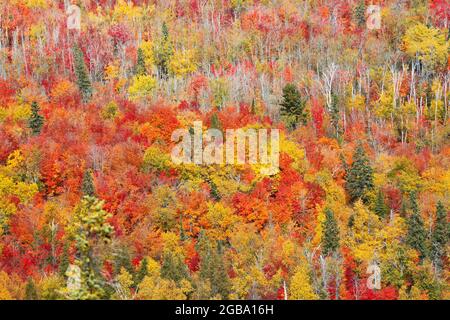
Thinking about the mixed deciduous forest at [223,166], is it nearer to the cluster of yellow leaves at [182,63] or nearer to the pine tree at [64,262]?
the pine tree at [64,262]

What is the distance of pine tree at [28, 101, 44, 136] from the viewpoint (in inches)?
3912

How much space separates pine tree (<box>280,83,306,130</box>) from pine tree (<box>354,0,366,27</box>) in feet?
136

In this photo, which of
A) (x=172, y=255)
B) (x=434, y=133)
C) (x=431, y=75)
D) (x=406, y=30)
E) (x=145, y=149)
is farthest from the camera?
(x=406, y=30)

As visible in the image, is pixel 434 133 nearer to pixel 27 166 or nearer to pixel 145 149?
pixel 145 149

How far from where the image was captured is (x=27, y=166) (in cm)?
8956

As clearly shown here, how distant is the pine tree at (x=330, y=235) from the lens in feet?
239

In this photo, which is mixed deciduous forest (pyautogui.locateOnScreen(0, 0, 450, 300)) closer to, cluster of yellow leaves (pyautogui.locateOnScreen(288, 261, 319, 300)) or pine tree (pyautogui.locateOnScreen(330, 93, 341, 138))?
cluster of yellow leaves (pyautogui.locateOnScreen(288, 261, 319, 300))

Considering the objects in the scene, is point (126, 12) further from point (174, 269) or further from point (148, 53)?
point (174, 269)

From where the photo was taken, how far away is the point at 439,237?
74188 mm

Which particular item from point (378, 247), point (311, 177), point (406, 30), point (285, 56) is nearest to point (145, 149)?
point (311, 177)

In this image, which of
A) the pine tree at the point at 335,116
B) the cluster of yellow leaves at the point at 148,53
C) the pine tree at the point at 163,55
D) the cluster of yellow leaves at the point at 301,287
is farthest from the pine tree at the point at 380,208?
the cluster of yellow leaves at the point at 148,53

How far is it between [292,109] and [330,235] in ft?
110
